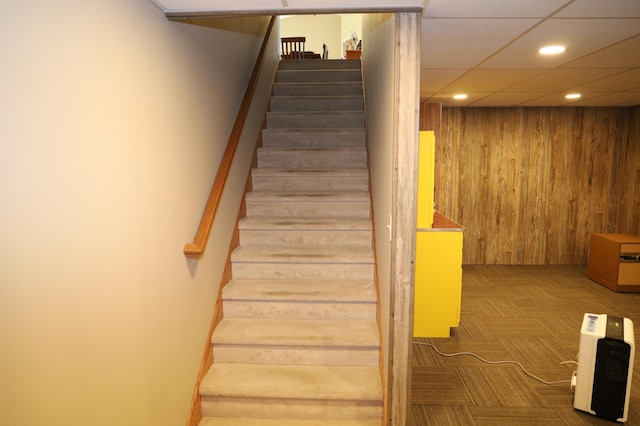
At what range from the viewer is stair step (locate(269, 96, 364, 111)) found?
4395 millimetres

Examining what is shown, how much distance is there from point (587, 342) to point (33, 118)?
293 centimetres

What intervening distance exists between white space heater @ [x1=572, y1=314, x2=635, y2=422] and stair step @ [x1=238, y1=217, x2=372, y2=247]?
5.18 ft

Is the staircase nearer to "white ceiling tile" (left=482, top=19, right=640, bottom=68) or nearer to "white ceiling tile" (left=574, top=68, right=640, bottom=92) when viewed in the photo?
"white ceiling tile" (left=482, top=19, right=640, bottom=68)

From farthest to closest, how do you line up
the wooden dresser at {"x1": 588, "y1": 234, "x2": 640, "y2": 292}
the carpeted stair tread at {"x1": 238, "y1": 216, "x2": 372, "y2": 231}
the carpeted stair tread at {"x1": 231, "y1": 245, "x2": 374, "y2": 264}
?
1. the wooden dresser at {"x1": 588, "y1": 234, "x2": 640, "y2": 292}
2. the carpeted stair tread at {"x1": 238, "y1": 216, "x2": 372, "y2": 231}
3. the carpeted stair tread at {"x1": 231, "y1": 245, "x2": 374, "y2": 264}

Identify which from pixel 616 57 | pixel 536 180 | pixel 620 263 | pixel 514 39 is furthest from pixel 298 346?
pixel 536 180

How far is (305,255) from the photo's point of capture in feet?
9.86

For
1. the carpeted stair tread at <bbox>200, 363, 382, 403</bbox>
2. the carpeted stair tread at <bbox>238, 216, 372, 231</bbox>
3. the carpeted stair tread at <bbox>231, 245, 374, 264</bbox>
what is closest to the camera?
the carpeted stair tread at <bbox>200, 363, 382, 403</bbox>

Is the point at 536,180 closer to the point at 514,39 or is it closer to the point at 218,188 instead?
the point at 514,39

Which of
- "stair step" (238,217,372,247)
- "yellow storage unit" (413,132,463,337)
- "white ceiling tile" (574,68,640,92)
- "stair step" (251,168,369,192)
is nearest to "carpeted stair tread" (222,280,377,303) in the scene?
"stair step" (238,217,372,247)

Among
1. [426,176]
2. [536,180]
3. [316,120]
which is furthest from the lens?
[536,180]

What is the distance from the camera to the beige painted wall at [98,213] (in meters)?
1.10

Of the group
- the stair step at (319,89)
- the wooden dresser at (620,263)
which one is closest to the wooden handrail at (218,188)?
the stair step at (319,89)

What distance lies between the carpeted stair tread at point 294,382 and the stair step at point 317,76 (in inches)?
141

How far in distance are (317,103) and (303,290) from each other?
2402mm
